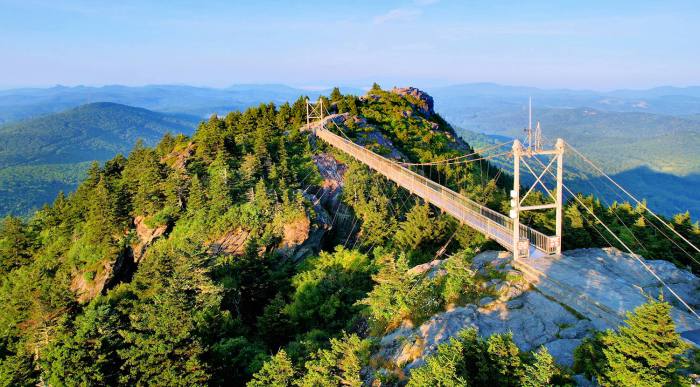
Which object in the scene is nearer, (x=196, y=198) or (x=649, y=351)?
(x=649, y=351)

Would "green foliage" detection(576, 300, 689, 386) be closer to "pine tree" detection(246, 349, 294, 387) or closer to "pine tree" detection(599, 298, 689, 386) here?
"pine tree" detection(599, 298, 689, 386)

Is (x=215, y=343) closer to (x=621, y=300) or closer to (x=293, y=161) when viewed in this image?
(x=621, y=300)

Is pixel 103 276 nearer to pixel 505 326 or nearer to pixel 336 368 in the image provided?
pixel 336 368

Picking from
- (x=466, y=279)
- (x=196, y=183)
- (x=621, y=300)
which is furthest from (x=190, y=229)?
(x=621, y=300)

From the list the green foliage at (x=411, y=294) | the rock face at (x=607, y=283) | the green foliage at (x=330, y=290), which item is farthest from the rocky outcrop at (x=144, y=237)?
the rock face at (x=607, y=283)

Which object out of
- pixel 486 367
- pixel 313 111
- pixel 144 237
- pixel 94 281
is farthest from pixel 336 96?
pixel 486 367

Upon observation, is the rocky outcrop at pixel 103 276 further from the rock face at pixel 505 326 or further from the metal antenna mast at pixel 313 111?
the rock face at pixel 505 326

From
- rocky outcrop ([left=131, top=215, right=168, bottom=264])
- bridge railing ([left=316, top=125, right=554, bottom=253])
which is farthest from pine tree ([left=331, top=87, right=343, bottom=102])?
rocky outcrop ([left=131, top=215, right=168, bottom=264])
